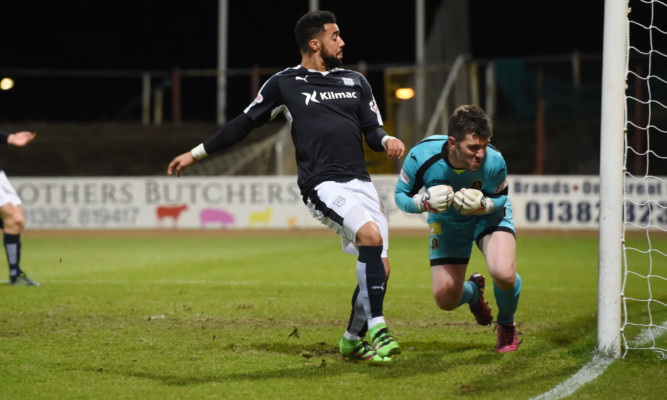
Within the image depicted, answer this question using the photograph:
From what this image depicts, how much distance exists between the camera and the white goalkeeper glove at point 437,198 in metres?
4.96

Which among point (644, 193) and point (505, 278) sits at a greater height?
point (644, 193)

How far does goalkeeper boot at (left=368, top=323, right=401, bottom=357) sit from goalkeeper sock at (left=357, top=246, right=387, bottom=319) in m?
0.09

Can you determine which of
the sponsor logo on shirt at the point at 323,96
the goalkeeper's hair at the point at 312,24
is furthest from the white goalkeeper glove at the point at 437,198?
the goalkeeper's hair at the point at 312,24

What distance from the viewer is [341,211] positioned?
5.18m

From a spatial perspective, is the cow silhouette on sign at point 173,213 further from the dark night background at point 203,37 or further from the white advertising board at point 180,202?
the dark night background at point 203,37

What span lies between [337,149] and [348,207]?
43 centimetres

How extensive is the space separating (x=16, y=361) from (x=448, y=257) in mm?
2890

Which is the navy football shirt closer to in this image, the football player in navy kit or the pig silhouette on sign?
the football player in navy kit

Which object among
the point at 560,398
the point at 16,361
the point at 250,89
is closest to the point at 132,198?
the point at 250,89

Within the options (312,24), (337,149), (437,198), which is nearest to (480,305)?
(437,198)

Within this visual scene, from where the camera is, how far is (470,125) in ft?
16.7

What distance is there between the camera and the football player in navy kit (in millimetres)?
5164

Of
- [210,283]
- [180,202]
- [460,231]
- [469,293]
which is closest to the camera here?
[460,231]

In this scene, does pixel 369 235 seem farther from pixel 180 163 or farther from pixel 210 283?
pixel 210 283
